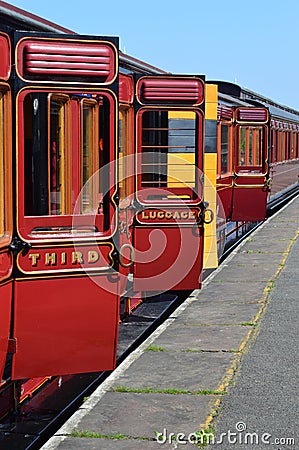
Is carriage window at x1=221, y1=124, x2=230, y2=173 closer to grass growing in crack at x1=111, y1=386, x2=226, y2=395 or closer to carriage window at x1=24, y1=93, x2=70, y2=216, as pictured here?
grass growing in crack at x1=111, y1=386, x2=226, y2=395

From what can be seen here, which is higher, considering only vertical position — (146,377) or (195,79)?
(195,79)

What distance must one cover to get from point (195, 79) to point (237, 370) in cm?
338

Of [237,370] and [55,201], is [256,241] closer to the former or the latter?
[237,370]

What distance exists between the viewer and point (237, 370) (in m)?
6.55

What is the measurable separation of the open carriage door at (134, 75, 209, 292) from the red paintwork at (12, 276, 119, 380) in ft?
10.6

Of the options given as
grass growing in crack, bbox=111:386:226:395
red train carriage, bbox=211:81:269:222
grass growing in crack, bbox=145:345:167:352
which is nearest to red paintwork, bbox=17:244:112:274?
grass growing in crack, bbox=111:386:226:395

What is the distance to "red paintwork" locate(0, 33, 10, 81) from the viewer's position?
4.77 metres

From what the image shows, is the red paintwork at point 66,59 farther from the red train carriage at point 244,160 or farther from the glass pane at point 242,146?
the glass pane at point 242,146

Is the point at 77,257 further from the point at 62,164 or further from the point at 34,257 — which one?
the point at 62,164

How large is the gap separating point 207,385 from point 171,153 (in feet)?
12.0

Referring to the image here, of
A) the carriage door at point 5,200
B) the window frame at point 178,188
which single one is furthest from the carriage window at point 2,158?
the window frame at point 178,188

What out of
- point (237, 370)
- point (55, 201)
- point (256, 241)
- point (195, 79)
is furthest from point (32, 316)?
point (256, 241)

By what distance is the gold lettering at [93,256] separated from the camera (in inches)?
218

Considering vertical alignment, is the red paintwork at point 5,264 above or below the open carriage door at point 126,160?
below
